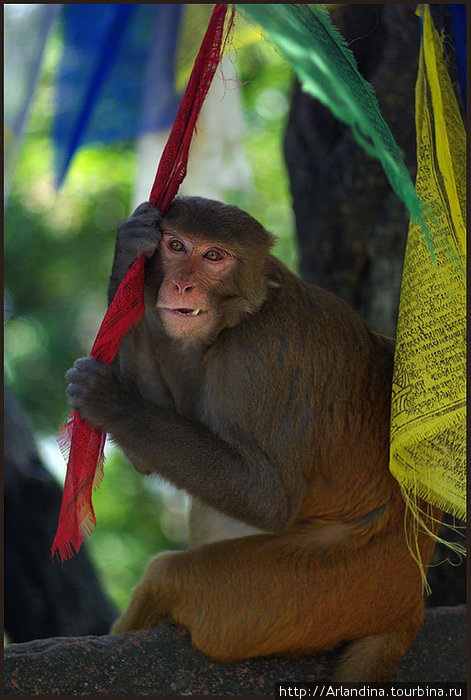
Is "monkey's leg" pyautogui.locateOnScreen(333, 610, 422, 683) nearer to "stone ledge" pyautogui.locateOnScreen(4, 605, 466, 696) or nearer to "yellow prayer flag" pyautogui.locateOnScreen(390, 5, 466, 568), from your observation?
"stone ledge" pyautogui.locateOnScreen(4, 605, 466, 696)

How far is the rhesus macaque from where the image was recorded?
2.71 m

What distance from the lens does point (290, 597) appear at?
2.89 metres

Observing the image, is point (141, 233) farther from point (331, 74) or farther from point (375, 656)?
point (375, 656)

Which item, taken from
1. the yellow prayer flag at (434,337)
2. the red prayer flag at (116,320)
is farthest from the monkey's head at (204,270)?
the yellow prayer flag at (434,337)

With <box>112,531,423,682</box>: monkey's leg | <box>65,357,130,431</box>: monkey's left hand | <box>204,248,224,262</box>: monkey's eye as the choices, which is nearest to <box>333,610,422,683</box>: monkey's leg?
<box>112,531,423,682</box>: monkey's leg

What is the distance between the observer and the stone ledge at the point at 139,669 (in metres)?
2.79

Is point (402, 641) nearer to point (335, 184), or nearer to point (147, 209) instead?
point (147, 209)

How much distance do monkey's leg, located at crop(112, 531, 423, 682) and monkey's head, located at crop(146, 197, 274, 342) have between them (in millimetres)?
888

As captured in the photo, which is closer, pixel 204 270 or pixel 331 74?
pixel 331 74

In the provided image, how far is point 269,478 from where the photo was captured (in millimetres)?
2760

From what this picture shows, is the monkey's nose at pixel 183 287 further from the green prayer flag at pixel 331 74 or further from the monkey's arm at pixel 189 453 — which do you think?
the green prayer flag at pixel 331 74

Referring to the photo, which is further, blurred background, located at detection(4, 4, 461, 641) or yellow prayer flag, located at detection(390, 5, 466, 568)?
Answer: blurred background, located at detection(4, 4, 461, 641)

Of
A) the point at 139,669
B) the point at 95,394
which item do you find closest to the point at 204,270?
the point at 95,394

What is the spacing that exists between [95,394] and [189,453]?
390mm
